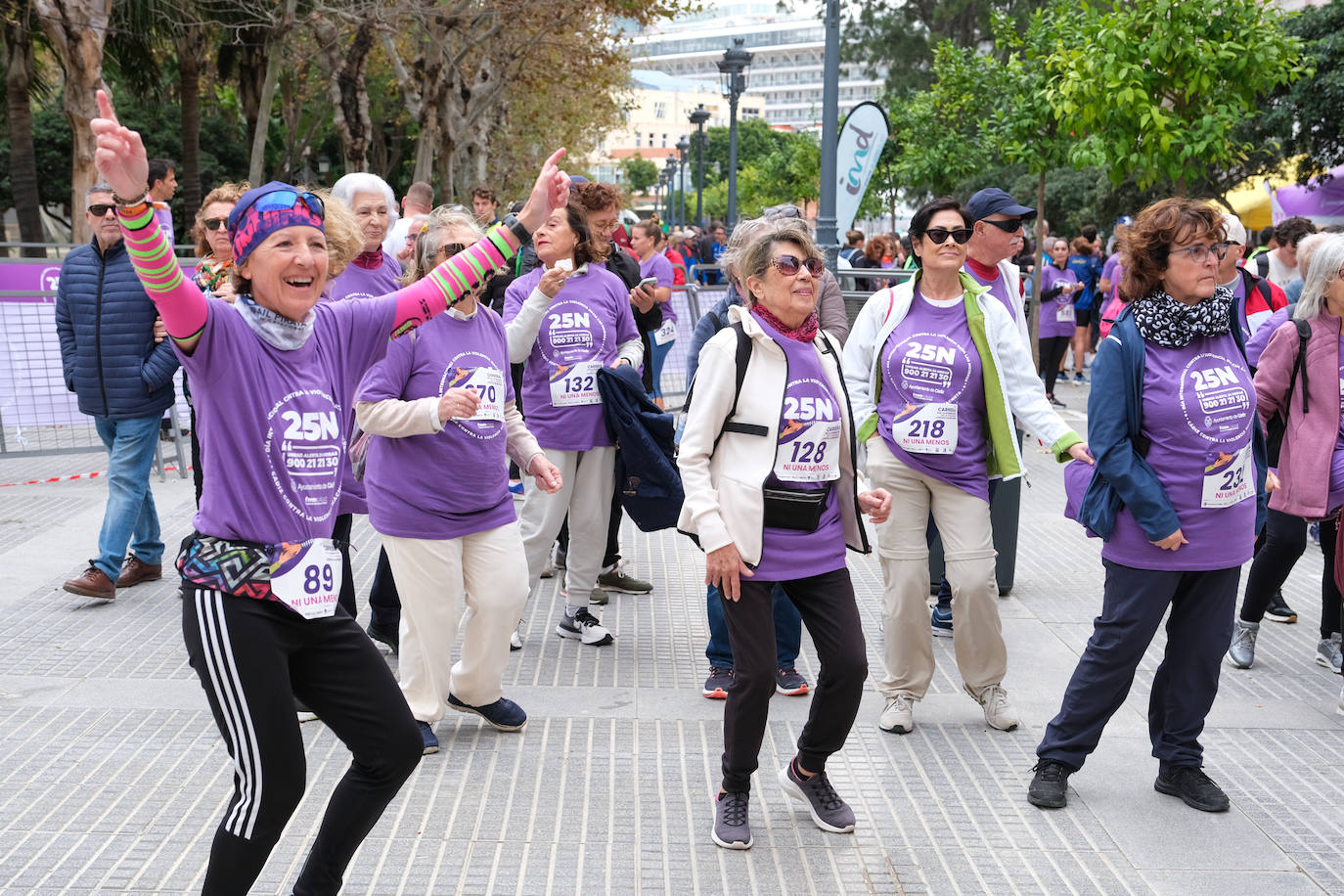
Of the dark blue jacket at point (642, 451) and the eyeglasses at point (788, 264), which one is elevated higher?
the eyeglasses at point (788, 264)

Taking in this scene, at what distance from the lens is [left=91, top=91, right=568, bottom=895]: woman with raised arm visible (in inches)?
114

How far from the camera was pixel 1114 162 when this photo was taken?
11.2 m

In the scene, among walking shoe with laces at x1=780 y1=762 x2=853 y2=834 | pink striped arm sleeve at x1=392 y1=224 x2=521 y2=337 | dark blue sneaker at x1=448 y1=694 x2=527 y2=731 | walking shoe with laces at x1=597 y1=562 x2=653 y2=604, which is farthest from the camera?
walking shoe with laces at x1=597 y1=562 x2=653 y2=604

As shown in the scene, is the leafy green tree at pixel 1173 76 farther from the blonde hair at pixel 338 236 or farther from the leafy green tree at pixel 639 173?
the leafy green tree at pixel 639 173

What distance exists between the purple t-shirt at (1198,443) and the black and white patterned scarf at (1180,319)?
0.12ft

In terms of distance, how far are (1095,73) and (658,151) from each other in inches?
6089

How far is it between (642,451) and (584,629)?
3.20ft

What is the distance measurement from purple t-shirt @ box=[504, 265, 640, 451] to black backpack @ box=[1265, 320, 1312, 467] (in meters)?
2.82

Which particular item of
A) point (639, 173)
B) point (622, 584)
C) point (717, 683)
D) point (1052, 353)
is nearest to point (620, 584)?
point (622, 584)

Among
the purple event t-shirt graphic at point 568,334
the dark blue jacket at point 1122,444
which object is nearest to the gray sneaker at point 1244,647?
the dark blue jacket at point 1122,444

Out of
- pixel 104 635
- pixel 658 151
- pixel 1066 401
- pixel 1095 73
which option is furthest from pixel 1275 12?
pixel 658 151

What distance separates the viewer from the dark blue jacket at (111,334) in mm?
6664

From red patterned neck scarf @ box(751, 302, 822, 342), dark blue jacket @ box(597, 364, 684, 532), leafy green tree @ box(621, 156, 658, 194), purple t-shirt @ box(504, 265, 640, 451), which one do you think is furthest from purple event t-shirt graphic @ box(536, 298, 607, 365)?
leafy green tree @ box(621, 156, 658, 194)

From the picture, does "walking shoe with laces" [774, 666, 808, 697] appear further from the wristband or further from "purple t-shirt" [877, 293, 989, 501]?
the wristband
